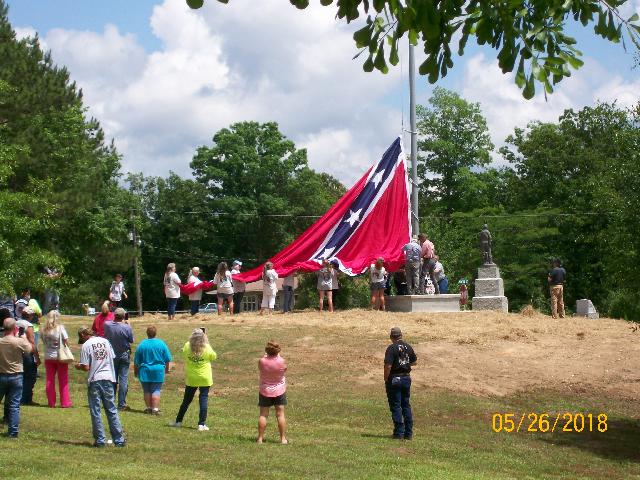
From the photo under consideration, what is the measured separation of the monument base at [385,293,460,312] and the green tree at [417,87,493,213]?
143 ft

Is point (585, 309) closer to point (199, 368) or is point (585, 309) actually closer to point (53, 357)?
point (199, 368)

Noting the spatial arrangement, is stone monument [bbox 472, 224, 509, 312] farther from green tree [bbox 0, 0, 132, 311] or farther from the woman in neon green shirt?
the woman in neon green shirt

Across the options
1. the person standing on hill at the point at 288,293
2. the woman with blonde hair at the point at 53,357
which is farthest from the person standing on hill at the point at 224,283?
the woman with blonde hair at the point at 53,357

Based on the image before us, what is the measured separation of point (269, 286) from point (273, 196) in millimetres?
45295

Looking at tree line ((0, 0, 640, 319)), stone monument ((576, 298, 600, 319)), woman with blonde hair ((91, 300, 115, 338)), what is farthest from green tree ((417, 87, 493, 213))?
woman with blonde hair ((91, 300, 115, 338))

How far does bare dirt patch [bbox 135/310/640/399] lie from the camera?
21.2 m

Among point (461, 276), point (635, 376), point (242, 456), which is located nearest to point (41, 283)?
point (242, 456)

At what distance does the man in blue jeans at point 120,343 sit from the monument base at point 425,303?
40.7ft

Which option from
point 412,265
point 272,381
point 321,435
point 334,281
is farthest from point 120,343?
point 412,265

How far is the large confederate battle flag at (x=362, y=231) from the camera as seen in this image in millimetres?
29266

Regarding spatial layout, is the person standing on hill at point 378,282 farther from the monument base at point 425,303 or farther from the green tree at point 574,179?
the green tree at point 574,179

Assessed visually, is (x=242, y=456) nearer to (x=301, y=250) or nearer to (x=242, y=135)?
(x=301, y=250)

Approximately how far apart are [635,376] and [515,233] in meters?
40.7

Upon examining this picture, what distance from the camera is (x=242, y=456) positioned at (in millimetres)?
13547
